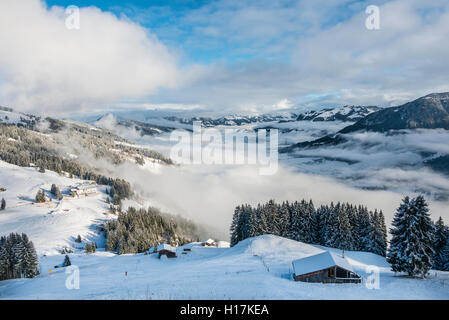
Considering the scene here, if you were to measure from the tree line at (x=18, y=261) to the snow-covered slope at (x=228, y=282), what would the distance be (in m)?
11.4

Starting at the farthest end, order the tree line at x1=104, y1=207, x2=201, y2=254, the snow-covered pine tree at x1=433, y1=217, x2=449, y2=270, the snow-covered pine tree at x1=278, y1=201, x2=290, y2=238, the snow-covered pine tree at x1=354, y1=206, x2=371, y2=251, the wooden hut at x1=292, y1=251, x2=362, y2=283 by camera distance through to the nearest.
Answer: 1. the tree line at x1=104, y1=207, x2=201, y2=254
2. the snow-covered pine tree at x1=278, y1=201, x2=290, y2=238
3. the snow-covered pine tree at x1=354, y1=206, x2=371, y2=251
4. the snow-covered pine tree at x1=433, y1=217, x2=449, y2=270
5. the wooden hut at x1=292, y1=251, x2=362, y2=283

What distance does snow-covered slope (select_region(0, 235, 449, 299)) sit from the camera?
24062mm

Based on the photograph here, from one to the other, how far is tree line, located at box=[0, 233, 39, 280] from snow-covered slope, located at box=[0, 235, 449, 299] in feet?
37.3

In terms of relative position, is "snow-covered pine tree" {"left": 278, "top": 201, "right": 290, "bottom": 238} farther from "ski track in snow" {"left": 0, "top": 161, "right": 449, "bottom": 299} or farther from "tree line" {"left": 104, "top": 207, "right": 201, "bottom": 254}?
"tree line" {"left": 104, "top": 207, "right": 201, "bottom": 254}

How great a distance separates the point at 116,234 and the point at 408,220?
104397mm

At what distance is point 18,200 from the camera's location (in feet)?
480

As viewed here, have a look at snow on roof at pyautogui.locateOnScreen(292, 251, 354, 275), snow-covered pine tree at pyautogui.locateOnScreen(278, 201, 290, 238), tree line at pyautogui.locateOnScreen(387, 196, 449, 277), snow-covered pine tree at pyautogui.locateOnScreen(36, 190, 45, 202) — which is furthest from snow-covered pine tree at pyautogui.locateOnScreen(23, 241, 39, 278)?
snow-covered pine tree at pyautogui.locateOnScreen(36, 190, 45, 202)

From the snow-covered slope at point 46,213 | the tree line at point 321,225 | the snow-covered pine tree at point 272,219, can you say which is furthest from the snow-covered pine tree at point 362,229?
the snow-covered slope at point 46,213

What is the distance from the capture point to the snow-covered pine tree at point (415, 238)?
3566 cm

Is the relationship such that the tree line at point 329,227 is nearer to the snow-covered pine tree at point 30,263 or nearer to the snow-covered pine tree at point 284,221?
the snow-covered pine tree at point 284,221

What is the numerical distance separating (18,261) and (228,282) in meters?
54.1

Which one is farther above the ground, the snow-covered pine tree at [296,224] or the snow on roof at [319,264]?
the snow on roof at [319,264]

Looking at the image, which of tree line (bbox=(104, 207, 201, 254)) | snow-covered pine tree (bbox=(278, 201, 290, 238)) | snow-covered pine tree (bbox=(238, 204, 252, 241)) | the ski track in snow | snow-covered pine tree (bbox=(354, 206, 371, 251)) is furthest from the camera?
tree line (bbox=(104, 207, 201, 254))

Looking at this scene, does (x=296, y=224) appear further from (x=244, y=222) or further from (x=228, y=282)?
(x=228, y=282)
